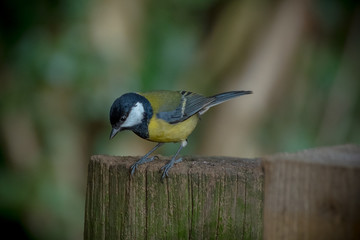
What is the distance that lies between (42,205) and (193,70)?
7.56 feet

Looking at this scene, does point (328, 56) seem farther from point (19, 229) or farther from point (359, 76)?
point (19, 229)

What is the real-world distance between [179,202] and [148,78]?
10.4 feet

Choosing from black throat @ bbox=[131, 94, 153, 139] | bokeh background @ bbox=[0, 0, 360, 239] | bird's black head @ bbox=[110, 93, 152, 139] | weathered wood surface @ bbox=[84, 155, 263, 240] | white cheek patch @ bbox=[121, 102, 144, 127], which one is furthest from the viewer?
bokeh background @ bbox=[0, 0, 360, 239]

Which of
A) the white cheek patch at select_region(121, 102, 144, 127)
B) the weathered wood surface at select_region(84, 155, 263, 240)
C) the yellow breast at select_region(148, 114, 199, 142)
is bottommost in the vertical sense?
the weathered wood surface at select_region(84, 155, 263, 240)

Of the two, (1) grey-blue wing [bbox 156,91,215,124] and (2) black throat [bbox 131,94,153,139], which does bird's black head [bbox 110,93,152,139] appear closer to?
(2) black throat [bbox 131,94,153,139]

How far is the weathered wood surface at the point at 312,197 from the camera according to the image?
138 centimetres

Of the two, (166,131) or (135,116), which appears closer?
(135,116)

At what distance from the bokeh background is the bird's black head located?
65.1 inches

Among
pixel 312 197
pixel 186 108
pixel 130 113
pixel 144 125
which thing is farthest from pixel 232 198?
pixel 186 108

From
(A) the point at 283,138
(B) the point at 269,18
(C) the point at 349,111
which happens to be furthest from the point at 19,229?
(C) the point at 349,111

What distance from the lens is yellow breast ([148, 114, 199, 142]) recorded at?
318 cm

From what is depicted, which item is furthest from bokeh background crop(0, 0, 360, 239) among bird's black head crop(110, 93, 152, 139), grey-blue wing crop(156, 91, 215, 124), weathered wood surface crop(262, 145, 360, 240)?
weathered wood surface crop(262, 145, 360, 240)

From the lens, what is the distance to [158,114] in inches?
128

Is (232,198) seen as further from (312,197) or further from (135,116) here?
(135,116)
